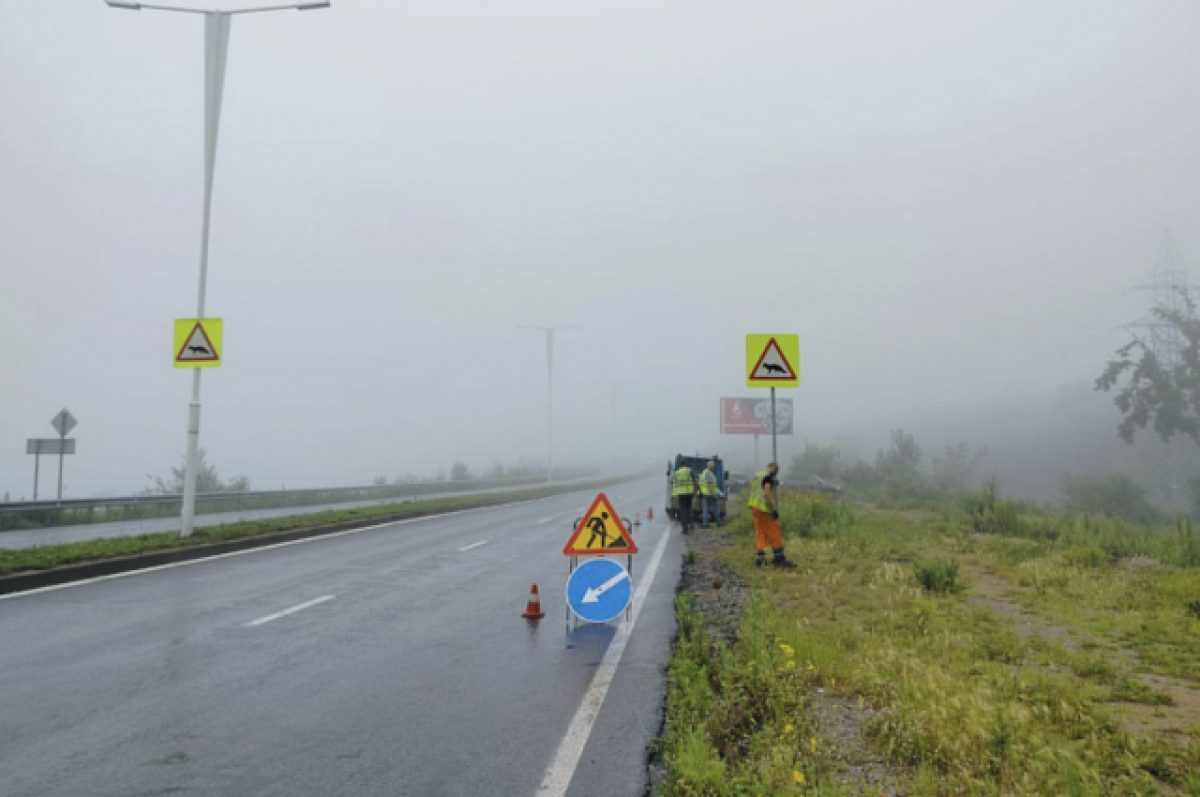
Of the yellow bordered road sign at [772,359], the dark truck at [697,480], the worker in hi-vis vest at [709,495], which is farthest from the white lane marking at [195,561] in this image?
the yellow bordered road sign at [772,359]

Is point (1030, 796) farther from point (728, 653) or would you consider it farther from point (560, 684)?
point (560, 684)

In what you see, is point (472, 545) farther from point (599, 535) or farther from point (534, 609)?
point (599, 535)

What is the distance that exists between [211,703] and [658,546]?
12.1 meters

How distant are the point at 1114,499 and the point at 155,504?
137ft

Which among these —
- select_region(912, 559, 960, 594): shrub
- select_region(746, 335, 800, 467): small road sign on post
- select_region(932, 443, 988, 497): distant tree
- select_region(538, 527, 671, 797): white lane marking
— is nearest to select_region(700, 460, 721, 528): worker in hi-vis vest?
select_region(746, 335, 800, 467): small road sign on post

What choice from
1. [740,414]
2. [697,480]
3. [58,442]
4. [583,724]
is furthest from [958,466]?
[583,724]

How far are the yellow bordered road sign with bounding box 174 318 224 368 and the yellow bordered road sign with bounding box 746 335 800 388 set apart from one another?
9938 mm

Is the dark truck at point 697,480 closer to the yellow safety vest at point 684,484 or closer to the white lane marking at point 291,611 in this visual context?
the yellow safety vest at point 684,484

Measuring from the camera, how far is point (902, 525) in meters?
19.0

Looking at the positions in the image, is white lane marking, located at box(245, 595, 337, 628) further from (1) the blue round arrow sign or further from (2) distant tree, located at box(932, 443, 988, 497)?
(2) distant tree, located at box(932, 443, 988, 497)

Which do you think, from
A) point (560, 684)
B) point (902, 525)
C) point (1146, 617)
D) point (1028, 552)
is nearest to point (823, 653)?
point (560, 684)

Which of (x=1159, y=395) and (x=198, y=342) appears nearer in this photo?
(x=198, y=342)

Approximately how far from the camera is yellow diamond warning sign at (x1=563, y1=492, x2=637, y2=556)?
338 inches

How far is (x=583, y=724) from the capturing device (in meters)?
5.05
